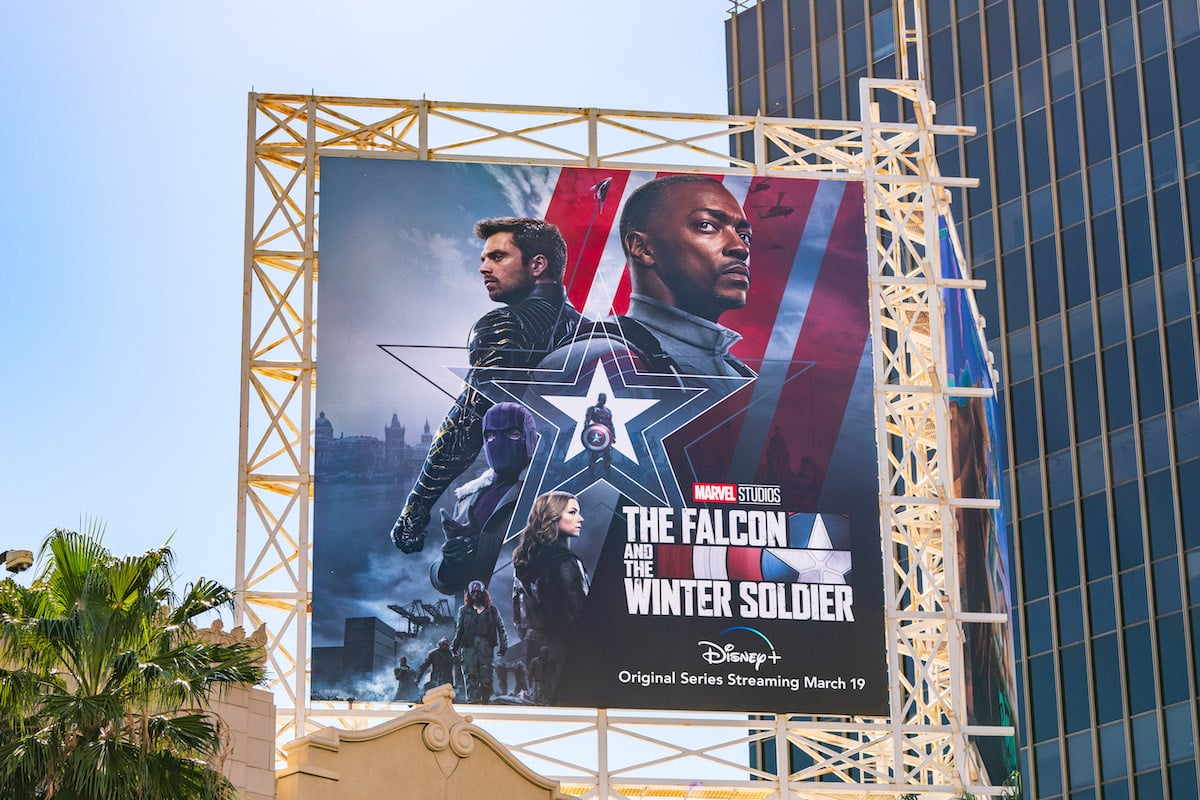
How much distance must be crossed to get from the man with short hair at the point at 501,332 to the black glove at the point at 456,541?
1.10 ft

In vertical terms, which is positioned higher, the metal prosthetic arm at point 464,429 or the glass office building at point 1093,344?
the glass office building at point 1093,344

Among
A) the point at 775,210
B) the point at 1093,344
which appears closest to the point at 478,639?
the point at 775,210

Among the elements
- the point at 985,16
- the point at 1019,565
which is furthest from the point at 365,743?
the point at 985,16

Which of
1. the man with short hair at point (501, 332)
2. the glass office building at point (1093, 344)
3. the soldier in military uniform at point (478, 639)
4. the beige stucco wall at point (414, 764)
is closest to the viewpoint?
the beige stucco wall at point (414, 764)

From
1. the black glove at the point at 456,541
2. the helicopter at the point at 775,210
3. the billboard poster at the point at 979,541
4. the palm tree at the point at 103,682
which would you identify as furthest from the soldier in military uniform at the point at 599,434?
the palm tree at the point at 103,682

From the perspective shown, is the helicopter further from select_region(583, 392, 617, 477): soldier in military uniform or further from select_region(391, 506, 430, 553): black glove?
select_region(391, 506, 430, 553): black glove

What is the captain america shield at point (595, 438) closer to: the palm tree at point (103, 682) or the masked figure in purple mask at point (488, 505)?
the masked figure in purple mask at point (488, 505)

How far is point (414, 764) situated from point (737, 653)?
8.65 metres

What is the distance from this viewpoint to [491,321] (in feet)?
132

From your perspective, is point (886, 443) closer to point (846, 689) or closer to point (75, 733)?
point (846, 689)

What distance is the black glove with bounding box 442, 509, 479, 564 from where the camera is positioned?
38.7 meters

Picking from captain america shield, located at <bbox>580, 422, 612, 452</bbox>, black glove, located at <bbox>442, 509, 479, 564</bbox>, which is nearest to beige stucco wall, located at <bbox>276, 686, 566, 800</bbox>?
Answer: black glove, located at <bbox>442, 509, 479, 564</bbox>

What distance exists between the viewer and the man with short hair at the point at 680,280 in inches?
1586

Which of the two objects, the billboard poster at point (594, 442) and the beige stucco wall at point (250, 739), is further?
the billboard poster at point (594, 442)
